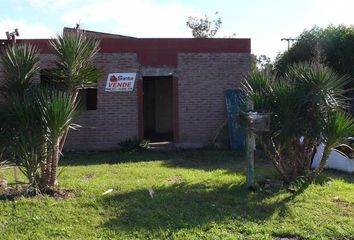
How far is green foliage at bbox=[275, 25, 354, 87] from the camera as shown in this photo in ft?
60.6

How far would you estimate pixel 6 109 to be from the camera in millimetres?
7906

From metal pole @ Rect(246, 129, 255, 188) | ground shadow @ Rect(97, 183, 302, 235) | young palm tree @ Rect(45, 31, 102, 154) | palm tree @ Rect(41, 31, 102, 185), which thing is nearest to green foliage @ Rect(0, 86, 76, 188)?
palm tree @ Rect(41, 31, 102, 185)

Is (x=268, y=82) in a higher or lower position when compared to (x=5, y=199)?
higher

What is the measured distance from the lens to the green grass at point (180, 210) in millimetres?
6714

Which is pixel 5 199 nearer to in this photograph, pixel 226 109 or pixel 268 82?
pixel 268 82

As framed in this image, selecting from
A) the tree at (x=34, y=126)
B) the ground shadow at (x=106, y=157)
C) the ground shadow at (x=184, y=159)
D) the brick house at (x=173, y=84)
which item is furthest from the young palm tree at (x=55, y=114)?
the brick house at (x=173, y=84)

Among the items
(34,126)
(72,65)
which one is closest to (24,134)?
(34,126)

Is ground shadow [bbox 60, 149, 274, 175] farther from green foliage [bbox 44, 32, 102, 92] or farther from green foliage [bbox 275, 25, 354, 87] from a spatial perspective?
green foliage [bbox 275, 25, 354, 87]

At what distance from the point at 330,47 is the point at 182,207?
13.3 metres

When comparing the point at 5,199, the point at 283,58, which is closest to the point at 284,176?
the point at 5,199

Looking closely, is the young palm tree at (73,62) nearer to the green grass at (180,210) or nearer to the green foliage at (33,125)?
the green foliage at (33,125)

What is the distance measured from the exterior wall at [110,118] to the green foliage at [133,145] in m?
0.18

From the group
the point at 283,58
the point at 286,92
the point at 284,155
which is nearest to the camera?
the point at 286,92

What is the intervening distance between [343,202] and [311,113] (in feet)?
5.30
